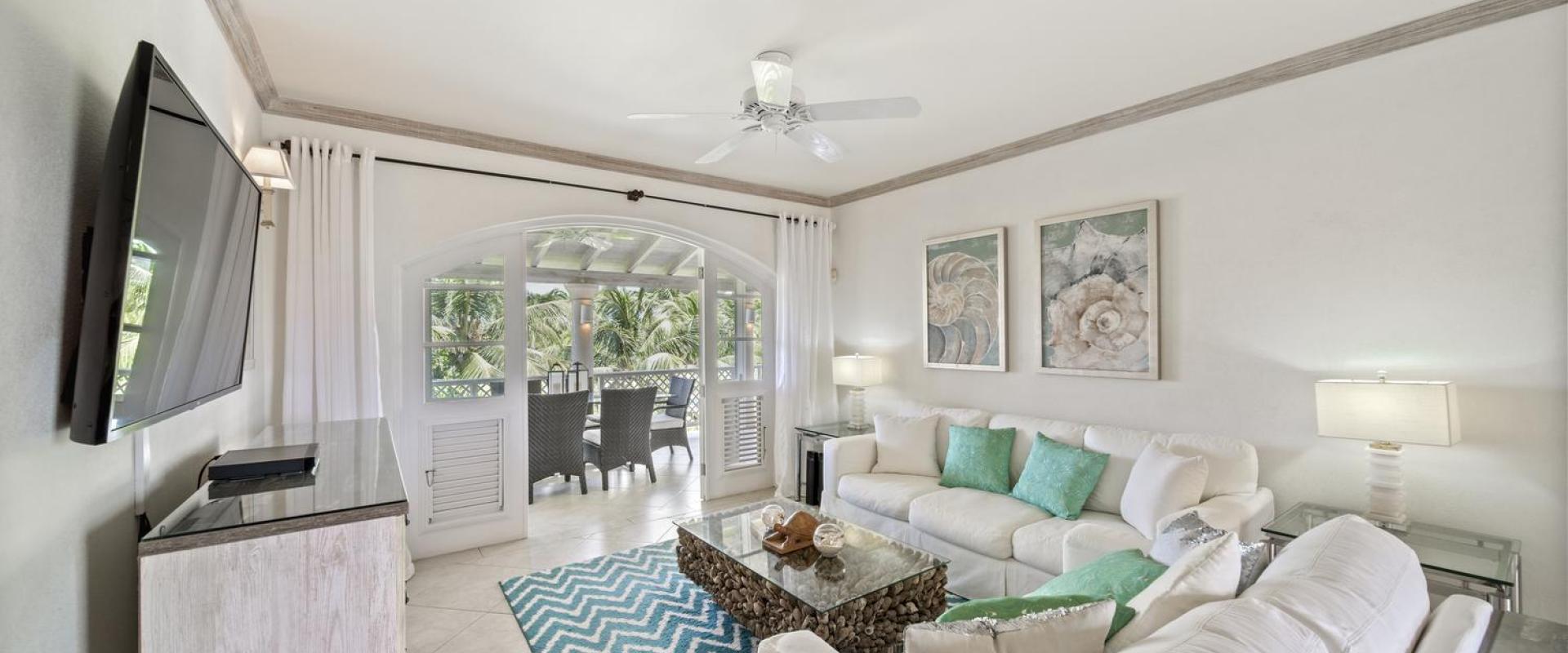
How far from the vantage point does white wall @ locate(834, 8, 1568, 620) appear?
218 centimetres

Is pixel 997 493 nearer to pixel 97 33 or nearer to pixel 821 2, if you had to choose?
pixel 821 2

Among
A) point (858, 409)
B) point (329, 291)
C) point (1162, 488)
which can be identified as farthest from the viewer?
point (858, 409)

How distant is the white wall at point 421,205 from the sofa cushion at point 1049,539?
2947 millimetres

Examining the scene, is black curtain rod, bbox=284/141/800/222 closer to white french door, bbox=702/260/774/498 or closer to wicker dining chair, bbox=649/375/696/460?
white french door, bbox=702/260/774/498

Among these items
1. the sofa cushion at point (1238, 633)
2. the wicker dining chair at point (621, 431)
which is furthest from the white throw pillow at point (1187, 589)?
the wicker dining chair at point (621, 431)

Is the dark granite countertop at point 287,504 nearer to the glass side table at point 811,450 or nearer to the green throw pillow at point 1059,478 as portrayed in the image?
the green throw pillow at point 1059,478

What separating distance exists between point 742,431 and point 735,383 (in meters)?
0.40

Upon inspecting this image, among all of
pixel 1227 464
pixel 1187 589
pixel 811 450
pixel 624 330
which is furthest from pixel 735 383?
pixel 624 330

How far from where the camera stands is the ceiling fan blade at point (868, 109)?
2474mm

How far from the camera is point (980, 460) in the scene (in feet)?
11.2

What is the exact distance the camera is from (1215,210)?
2982 mm

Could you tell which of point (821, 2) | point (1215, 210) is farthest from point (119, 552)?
point (1215, 210)

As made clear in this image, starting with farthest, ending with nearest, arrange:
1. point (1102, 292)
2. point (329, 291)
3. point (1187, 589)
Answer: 1. point (1102, 292)
2. point (329, 291)
3. point (1187, 589)

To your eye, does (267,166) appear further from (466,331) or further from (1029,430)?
(1029,430)
